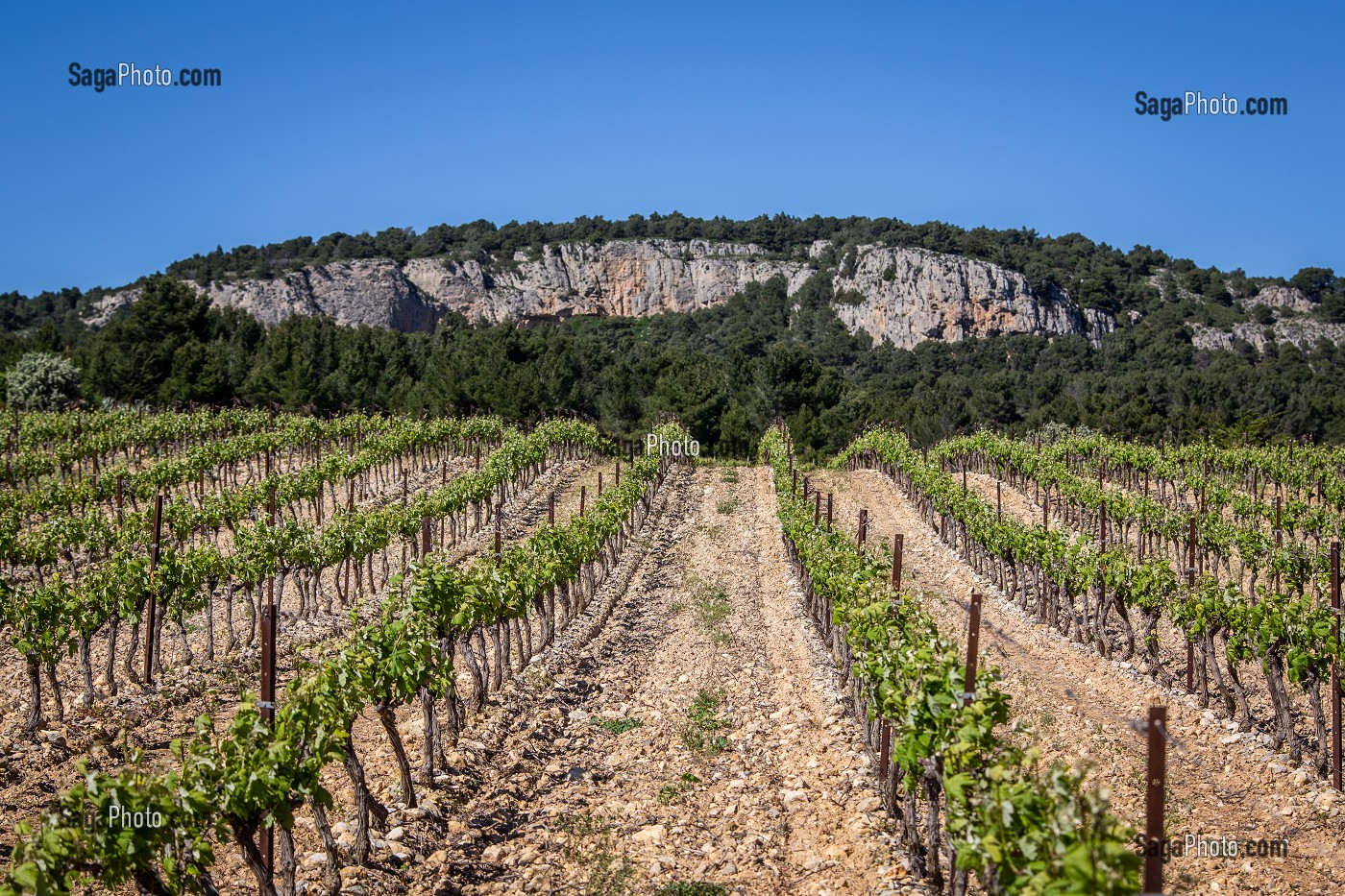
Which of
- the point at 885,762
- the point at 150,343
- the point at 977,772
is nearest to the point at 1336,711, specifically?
the point at 885,762

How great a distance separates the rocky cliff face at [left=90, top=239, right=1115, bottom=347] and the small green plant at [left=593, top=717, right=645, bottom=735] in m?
87.2

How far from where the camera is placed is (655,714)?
40.1 feet

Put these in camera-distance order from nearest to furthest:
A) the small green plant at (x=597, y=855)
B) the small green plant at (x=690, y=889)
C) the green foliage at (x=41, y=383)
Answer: the small green plant at (x=690, y=889)
the small green plant at (x=597, y=855)
the green foliage at (x=41, y=383)

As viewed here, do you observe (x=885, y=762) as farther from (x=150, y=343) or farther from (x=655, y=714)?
(x=150, y=343)

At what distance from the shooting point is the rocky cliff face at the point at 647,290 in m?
125

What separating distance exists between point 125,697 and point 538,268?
510 ft

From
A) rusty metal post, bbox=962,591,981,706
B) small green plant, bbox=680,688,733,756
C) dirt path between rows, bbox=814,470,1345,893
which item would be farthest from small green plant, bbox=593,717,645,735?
rusty metal post, bbox=962,591,981,706

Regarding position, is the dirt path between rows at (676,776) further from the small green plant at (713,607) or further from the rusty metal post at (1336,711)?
the rusty metal post at (1336,711)

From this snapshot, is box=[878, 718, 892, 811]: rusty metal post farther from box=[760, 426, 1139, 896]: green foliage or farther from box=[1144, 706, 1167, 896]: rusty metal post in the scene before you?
box=[1144, 706, 1167, 896]: rusty metal post

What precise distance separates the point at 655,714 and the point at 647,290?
159 meters

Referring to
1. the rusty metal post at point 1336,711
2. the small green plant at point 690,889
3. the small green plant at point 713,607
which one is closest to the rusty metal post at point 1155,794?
the small green plant at point 690,889

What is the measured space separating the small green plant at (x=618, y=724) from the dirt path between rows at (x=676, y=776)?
3 centimetres

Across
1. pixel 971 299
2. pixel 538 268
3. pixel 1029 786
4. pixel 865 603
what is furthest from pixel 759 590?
pixel 538 268

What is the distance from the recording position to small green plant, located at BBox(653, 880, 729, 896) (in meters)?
7.47
